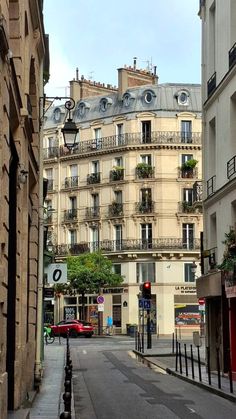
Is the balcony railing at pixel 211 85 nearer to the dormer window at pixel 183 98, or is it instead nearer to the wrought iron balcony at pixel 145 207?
the wrought iron balcony at pixel 145 207

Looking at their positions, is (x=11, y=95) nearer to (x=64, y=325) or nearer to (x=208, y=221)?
(x=208, y=221)

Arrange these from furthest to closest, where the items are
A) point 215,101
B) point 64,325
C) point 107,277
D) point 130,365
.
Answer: point 107,277
point 64,325
point 130,365
point 215,101

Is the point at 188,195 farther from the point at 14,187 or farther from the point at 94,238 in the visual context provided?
the point at 14,187

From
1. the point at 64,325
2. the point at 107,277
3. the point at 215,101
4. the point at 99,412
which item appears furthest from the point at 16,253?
the point at 107,277

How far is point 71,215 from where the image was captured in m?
69.3

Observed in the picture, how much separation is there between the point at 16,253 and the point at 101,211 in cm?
5428

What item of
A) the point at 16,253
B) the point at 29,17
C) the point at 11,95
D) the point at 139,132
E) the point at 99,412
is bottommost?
the point at 99,412

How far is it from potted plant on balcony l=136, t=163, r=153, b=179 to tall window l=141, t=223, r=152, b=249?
4.29m

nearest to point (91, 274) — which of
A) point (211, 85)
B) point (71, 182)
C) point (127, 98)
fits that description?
point (71, 182)

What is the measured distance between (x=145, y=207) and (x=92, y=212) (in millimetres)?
5541

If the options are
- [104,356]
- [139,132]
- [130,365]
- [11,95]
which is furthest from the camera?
[139,132]

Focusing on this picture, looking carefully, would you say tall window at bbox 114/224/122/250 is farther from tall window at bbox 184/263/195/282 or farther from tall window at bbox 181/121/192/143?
tall window at bbox 181/121/192/143

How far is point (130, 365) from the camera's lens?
27.5 meters

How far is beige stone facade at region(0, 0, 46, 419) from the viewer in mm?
9336
